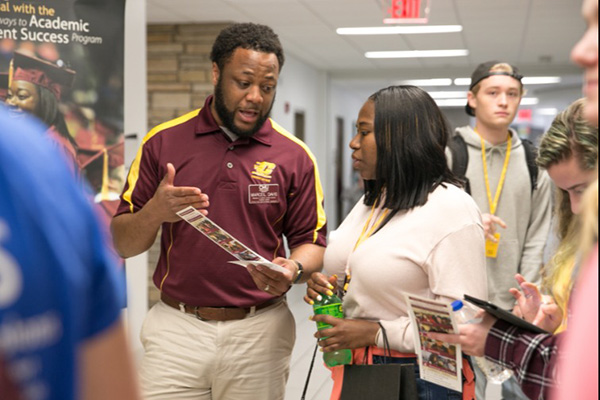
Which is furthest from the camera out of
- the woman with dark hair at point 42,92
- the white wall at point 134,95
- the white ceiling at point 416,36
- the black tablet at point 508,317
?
the white ceiling at point 416,36

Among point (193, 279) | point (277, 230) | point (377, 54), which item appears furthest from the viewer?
point (377, 54)

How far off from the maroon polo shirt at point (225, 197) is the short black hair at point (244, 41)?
207mm

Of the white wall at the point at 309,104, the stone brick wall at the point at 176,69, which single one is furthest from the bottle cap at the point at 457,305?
the white wall at the point at 309,104

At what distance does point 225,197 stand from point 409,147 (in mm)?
706

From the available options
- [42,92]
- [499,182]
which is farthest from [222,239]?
[42,92]

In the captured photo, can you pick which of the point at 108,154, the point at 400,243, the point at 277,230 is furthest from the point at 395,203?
the point at 108,154

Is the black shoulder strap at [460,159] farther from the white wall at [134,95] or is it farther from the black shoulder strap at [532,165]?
the white wall at [134,95]

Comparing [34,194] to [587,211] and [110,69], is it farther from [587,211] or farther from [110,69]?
[110,69]

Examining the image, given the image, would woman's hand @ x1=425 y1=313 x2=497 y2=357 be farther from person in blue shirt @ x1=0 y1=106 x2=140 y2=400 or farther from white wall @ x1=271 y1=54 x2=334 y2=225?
white wall @ x1=271 y1=54 x2=334 y2=225

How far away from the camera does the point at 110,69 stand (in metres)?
4.70

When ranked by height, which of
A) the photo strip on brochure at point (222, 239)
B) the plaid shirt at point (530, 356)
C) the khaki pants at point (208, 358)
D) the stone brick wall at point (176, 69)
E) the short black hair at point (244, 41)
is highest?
the stone brick wall at point (176, 69)

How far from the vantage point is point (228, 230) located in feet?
8.36

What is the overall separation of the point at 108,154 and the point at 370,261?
3.05 metres

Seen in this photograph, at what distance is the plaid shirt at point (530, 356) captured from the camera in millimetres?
1396
